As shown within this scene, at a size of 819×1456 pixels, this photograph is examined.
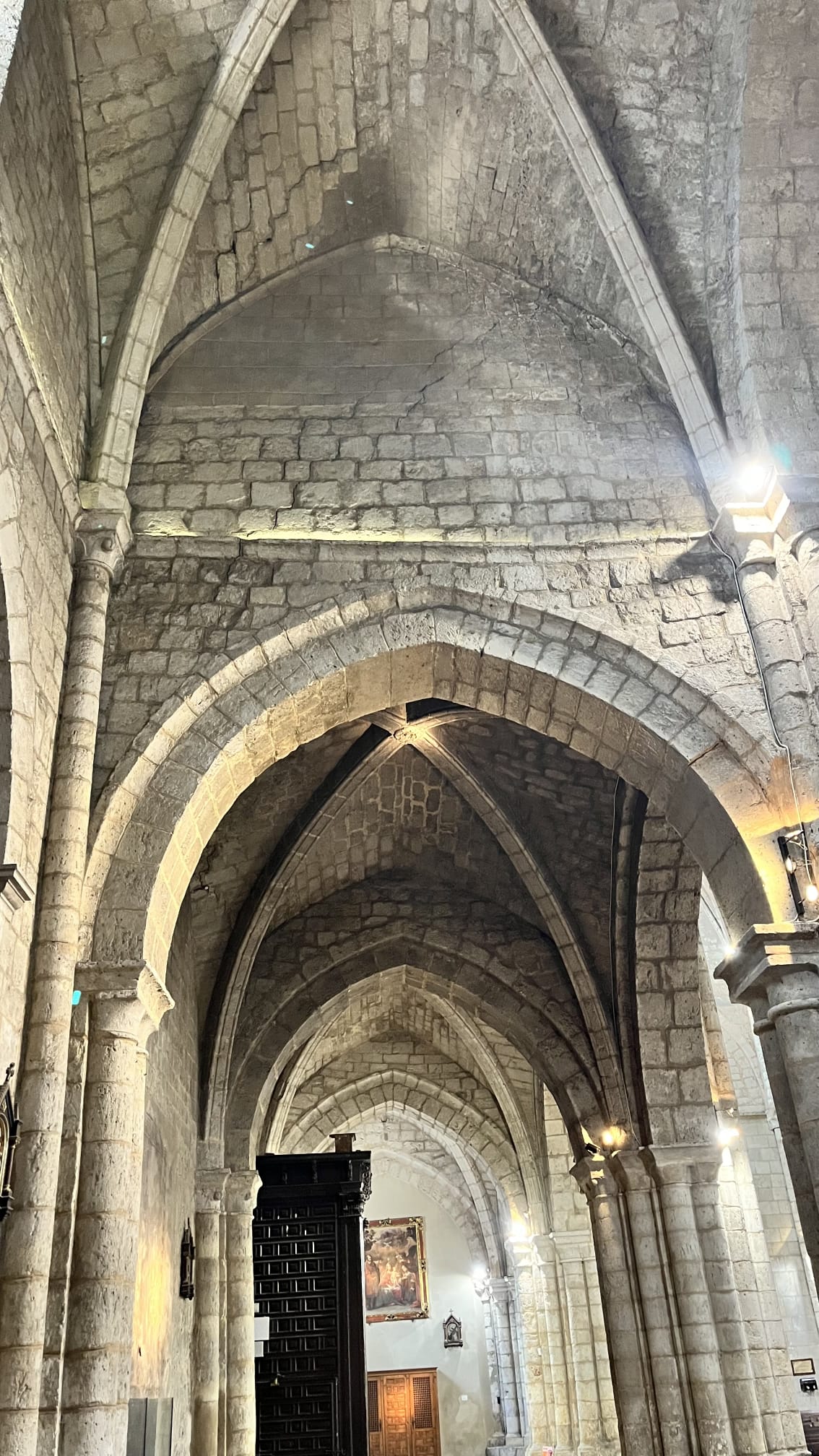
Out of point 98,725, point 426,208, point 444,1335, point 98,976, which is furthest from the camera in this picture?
point 444,1335

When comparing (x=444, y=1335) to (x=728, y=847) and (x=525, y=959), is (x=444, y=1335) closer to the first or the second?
(x=525, y=959)

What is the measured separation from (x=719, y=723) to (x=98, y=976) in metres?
2.80

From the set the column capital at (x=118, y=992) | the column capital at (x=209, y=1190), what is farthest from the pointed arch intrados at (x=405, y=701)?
the column capital at (x=209, y=1190)

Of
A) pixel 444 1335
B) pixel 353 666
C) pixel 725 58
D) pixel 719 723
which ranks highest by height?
pixel 725 58

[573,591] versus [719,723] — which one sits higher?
[573,591]

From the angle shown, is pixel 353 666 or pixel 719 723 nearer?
pixel 719 723

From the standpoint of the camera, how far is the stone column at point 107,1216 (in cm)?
354

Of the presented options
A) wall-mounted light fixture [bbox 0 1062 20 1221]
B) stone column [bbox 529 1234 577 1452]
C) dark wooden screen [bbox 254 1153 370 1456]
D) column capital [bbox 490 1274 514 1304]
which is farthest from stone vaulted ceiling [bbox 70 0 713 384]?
column capital [bbox 490 1274 514 1304]

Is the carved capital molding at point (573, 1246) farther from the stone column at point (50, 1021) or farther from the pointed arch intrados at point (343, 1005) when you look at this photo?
the stone column at point (50, 1021)

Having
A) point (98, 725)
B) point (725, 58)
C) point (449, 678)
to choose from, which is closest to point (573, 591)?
point (449, 678)

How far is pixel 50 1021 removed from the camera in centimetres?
379

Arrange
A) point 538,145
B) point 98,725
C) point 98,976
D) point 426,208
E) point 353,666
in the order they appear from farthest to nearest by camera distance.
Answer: point 426,208 < point 538,145 < point 353,666 < point 98,725 < point 98,976

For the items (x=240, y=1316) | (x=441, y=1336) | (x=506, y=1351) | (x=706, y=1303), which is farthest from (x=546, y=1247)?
(x=441, y=1336)

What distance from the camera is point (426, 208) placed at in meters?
6.45
